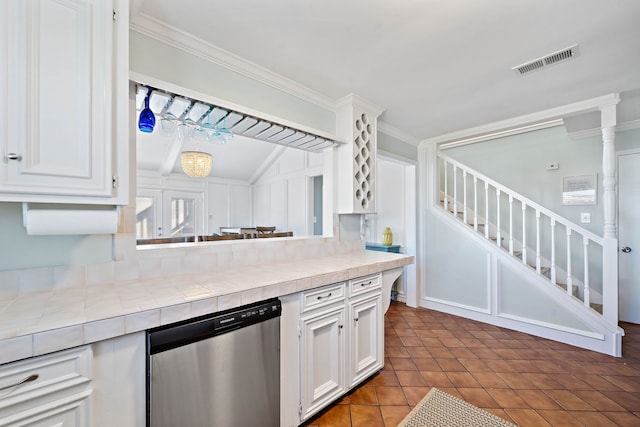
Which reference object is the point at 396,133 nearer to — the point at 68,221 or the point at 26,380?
the point at 68,221

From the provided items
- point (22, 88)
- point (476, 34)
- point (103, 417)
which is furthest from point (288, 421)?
point (476, 34)

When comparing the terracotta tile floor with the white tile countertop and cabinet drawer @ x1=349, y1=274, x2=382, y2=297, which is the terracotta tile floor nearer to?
cabinet drawer @ x1=349, y1=274, x2=382, y2=297

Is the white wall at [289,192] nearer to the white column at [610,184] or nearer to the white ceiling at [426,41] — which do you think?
the white ceiling at [426,41]

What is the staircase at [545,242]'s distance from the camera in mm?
2639

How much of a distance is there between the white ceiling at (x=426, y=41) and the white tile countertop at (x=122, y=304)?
4.72ft

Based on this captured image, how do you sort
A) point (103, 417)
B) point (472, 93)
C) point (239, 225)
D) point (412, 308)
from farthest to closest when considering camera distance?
1. point (239, 225)
2. point (412, 308)
3. point (472, 93)
4. point (103, 417)

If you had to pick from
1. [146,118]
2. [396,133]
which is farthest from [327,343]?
[396,133]

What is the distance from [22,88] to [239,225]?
6.46 meters

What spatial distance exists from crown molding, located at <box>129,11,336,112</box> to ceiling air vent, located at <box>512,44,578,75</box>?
1.54 metres

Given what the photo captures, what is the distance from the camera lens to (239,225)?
7.23 m

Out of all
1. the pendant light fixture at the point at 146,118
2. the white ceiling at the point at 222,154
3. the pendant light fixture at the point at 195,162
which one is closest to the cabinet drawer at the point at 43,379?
the pendant light fixture at the point at 146,118

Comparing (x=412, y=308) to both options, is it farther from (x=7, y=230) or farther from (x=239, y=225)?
(x=239, y=225)

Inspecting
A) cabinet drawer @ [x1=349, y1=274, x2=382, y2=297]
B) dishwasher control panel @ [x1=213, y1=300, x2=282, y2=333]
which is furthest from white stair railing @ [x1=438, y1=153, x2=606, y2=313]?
dishwasher control panel @ [x1=213, y1=300, x2=282, y2=333]

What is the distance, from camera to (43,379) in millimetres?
814
